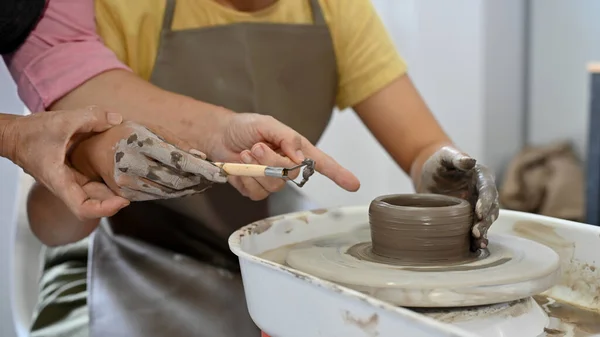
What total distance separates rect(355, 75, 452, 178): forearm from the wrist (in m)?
0.65

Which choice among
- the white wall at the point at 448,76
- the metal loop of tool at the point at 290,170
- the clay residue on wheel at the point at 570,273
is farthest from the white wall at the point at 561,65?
the metal loop of tool at the point at 290,170

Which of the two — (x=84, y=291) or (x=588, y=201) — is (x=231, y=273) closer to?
(x=84, y=291)

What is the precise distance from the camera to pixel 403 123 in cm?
117

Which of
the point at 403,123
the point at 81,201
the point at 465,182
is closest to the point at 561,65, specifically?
the point at 403,123

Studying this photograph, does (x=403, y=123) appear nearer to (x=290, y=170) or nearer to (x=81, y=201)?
(x=290, y=170)

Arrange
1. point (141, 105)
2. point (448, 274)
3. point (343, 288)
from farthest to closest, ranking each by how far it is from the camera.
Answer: point (141, 105) < point (448, 274) < point (343, 288)

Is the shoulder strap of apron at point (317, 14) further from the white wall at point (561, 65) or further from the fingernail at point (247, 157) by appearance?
the white wall at point (561, 65)

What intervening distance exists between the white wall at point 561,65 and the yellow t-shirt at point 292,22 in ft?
5.19

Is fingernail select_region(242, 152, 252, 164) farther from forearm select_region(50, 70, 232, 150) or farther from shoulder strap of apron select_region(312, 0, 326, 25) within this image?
shoulder strap of apron select_region(312, 0, 326, 25)

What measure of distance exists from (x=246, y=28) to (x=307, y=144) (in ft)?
1.26

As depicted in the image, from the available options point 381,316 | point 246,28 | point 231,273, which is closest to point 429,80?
point 246,28

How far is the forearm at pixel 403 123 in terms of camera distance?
1.14 metres

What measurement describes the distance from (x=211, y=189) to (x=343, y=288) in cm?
62

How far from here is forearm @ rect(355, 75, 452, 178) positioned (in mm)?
1140
